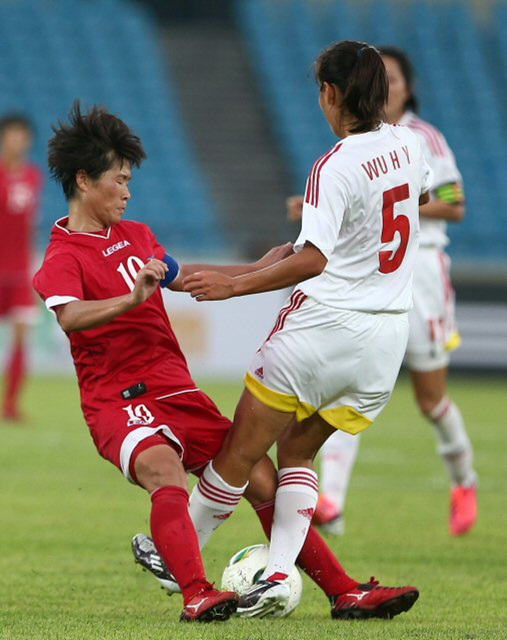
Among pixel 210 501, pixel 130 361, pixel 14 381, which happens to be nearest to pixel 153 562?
pixel 210 501

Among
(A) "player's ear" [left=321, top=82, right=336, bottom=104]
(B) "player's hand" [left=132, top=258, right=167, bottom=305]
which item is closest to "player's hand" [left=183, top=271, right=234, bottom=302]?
(B) "player's hand" [left=132, top=258, right=167, bottom=305]

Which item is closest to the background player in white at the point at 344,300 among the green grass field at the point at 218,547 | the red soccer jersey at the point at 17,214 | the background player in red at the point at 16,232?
the green grass field at the point at 218,547

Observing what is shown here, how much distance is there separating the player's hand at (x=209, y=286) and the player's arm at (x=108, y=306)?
0.10 metres

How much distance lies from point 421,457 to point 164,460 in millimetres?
5818

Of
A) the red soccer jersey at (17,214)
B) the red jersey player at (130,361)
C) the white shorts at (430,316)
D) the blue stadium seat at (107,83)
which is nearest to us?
the red jersey player at (130,361)

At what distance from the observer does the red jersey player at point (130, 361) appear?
14.4 ft

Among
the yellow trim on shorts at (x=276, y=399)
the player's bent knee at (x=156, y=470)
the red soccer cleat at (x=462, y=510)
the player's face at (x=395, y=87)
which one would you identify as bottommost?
the red soccer cleat at (x=462, y=510)

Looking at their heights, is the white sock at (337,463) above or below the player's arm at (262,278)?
below

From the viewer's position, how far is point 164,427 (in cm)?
452

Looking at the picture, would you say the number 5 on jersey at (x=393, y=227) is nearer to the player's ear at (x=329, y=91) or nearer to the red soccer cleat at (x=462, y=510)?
the player's ear at (x=329, y=91)

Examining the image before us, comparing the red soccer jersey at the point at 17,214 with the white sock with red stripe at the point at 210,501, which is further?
the red soccer jersey at the point at 17,214

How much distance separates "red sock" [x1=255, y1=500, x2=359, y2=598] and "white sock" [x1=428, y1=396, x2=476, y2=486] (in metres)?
2.55

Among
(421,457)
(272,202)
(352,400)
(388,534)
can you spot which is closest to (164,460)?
(352,400)

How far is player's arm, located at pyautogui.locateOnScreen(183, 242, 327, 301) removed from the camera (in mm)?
4199
